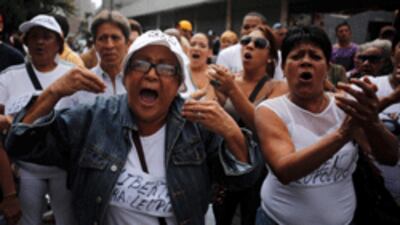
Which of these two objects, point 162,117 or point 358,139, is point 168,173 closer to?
point 162,117

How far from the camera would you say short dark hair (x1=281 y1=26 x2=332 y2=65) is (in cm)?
235

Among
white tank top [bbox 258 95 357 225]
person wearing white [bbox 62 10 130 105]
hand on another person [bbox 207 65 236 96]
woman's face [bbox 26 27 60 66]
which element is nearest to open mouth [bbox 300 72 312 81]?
white tank top [bbox 258 95 357 225]

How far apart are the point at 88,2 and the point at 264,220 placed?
7477 centimetres

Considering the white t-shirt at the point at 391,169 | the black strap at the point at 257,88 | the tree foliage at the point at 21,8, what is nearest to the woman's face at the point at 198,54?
the black strap at the point at 257,88

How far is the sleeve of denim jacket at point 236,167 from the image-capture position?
1.89 metres

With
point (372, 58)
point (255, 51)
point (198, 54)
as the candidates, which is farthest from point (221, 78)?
point (198, 54)

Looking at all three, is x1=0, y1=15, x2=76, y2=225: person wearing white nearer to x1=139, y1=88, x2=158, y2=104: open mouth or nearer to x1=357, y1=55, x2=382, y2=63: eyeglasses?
x1=139, y1=88, x2=158, y2=104: open mouth

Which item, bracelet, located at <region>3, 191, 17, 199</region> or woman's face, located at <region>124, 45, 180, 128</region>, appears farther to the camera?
bracelet, located at <region>3, 191, 17, 199</region>

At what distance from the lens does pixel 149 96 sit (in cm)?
200

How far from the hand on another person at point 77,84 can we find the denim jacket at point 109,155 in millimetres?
114

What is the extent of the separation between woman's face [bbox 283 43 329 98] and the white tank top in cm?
10

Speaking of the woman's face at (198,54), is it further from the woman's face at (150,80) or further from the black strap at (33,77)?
the woman's face at (150,80)

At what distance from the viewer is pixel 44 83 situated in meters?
3.01

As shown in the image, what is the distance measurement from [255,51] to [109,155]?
2038 millimetres
